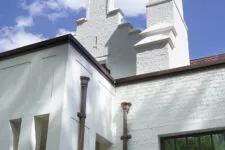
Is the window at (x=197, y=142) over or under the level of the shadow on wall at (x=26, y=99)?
under

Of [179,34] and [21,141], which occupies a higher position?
[179,34]

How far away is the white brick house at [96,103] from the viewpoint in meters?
7.48

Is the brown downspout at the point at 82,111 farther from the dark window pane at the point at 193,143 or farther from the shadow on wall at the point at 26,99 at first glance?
the dark window pane at the point at 193,143

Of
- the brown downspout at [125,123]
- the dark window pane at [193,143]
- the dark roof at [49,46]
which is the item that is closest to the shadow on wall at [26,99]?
the dark roof at [49,46]

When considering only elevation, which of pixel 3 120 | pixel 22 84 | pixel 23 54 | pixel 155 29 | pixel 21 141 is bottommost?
pixel 21 141

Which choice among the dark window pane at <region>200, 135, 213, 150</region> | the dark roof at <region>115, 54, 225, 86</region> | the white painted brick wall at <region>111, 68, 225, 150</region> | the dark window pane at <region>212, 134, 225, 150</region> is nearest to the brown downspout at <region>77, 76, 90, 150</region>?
the white painted brick wall at <region>111, 68, 225, 150</region>

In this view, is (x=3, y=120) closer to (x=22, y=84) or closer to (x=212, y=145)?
(x=22, y=84)

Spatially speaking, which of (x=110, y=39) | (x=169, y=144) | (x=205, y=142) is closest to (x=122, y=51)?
(x=110, y=39)

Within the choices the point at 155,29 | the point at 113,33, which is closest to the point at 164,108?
the point at 155,29

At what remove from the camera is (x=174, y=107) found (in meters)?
8.73

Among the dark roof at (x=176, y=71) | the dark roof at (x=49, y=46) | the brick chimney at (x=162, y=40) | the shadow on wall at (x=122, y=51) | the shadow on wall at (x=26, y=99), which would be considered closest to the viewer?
the shadow on wall at (x=26, y=99)

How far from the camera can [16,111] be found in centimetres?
777


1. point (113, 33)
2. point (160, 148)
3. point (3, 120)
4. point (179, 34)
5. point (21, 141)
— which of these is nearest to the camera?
point (21, 141)

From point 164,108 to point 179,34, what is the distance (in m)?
4.76
